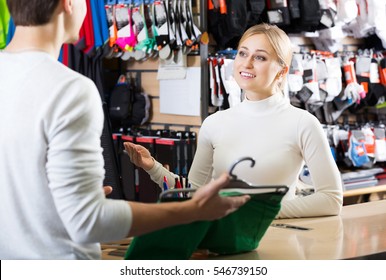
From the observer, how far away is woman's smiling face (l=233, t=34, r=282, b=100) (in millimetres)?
2787

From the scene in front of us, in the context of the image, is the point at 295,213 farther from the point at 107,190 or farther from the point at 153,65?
the point at 153,65

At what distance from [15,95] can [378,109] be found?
5123mm

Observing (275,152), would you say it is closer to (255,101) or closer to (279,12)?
(255,101)

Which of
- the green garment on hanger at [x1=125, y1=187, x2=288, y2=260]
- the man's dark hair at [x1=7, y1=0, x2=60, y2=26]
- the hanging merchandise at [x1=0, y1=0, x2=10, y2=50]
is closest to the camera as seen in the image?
the man's dark hair at [x1=7, y1=0, x2=60, y2=26]

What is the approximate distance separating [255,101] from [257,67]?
138mm

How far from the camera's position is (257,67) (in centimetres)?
279

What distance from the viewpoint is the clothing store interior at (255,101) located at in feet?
8.60

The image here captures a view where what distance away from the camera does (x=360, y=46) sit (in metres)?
6.30

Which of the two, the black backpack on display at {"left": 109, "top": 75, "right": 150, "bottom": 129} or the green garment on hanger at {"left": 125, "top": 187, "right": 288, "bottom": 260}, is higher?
the green garment on hanger at {"left": 125, "top": 187, "right": 288, "bottom": 260}

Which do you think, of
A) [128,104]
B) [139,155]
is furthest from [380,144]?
[139,155]

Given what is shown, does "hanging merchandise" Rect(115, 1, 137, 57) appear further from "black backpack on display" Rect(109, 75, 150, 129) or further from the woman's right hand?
the woman's right hand

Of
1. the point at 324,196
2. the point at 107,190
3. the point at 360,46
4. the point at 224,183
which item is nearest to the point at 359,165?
the point at 360,46

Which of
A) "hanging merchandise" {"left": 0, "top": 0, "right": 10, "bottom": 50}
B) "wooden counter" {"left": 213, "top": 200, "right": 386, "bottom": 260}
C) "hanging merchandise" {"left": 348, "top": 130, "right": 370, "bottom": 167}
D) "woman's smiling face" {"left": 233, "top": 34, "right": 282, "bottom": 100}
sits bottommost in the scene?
"hanging merchandise" {"left": 348, "top": 130, "right": 370, "bottom": 167}

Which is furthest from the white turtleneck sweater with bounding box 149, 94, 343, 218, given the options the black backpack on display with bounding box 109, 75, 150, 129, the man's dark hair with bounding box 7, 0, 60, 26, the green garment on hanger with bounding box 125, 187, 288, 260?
the black backpack on display with bounding box 109, 75, 150, 129
